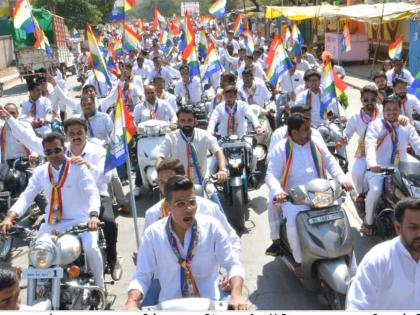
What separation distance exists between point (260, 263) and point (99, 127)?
3281 mm

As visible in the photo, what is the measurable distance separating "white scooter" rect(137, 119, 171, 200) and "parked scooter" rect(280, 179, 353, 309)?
3.44 m

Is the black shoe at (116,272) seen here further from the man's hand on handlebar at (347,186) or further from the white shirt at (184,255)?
the man's hand on handlebar at (347,186)

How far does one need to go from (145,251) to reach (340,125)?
5437 mm

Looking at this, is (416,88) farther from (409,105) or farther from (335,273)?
(335,273)

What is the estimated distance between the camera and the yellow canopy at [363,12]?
55.9ft

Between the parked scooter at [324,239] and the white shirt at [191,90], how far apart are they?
7.71 meters

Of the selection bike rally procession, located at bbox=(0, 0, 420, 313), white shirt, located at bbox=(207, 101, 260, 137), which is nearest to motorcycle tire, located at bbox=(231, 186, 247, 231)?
bike rally procession, located at bbox=(0, 0, 420, 313)

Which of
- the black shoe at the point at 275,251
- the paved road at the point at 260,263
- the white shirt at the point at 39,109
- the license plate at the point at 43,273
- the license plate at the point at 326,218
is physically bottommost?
the paved road at the point at 260,263

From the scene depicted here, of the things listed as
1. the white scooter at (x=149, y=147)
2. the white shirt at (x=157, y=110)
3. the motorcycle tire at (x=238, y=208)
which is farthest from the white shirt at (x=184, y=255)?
the white shirt at (x=157, y=110)

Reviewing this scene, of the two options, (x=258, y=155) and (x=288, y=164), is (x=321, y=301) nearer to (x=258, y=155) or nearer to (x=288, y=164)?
(x=288, y=164)

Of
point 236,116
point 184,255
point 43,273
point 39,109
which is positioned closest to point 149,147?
point 236,116

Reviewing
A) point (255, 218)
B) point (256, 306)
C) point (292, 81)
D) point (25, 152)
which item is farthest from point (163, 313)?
point (292, 81)

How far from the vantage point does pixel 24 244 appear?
7.08 meters

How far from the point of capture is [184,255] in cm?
359
